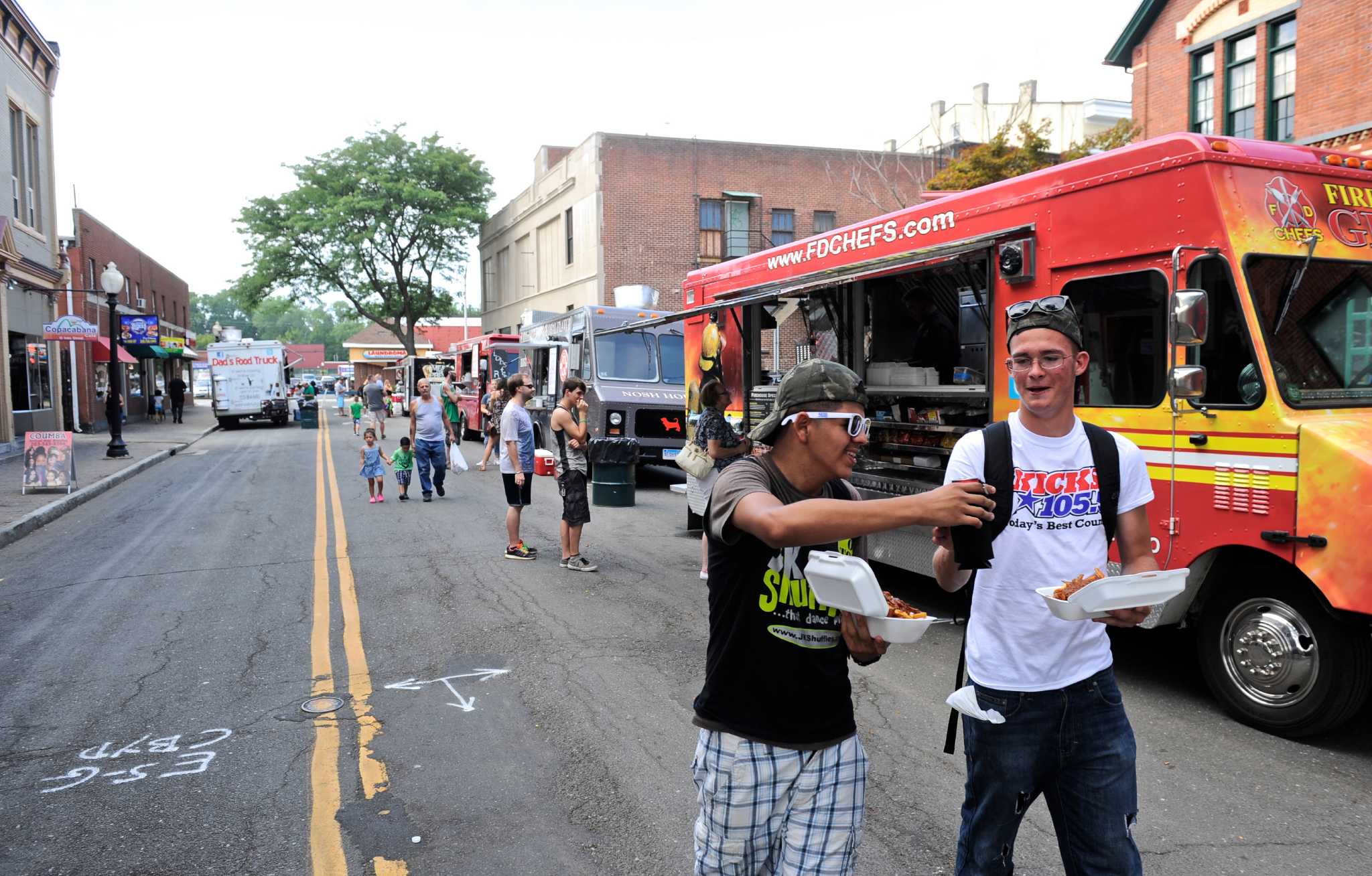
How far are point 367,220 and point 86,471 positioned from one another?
27584mm

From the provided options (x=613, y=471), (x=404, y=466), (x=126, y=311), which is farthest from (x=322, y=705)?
(x=126, y=311)

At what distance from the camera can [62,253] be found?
85.7 ft

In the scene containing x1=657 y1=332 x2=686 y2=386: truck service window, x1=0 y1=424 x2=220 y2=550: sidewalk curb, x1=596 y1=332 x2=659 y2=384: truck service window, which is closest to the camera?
x1=0 y1=424 x2=220 y2=550: sidewalk curb

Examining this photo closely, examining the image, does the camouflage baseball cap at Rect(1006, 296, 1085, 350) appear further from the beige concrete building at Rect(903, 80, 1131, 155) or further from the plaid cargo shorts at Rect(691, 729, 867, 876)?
the beige concrete building at Rect(903, 80, 1131, 155)

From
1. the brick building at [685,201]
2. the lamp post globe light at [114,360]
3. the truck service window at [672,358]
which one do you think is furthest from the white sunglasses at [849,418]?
the brick building at [685,201]

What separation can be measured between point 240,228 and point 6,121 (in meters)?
24.6

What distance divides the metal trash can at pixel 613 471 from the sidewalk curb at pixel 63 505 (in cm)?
681

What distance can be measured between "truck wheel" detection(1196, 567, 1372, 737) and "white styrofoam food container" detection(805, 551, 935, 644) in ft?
12.2

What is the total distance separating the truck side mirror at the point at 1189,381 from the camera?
191 inches

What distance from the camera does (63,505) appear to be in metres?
13.5

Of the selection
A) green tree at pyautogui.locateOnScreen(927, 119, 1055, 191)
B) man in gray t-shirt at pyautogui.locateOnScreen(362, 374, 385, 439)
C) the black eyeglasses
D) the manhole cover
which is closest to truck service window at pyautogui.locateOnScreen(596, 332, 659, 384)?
man in gray t-shirt at pyautogui.locateOnScreen(362, 374, 385, 439)

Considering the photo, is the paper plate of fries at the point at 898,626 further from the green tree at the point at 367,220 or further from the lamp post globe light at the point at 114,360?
the green tree at the point at 367,220

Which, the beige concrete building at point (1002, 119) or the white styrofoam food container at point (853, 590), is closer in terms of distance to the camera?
the white styrofoam food container at point (853, 590)

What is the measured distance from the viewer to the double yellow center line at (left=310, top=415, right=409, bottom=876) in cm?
374
